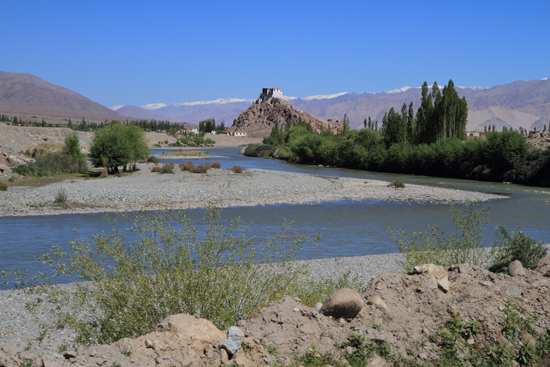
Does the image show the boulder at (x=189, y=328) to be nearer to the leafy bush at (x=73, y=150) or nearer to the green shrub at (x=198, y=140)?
the leafy bush at (x=73, y=150)

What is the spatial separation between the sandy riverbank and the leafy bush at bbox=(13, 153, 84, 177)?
759 centimetres

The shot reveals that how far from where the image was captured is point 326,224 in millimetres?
20328

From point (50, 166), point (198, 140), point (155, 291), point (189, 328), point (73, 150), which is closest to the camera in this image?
point (189, 328)

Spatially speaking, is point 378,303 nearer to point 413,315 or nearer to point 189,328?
point 413,315

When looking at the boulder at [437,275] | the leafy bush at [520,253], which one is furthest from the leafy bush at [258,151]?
the boulder at [437,275]

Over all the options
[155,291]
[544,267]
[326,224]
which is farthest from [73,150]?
[544,267]

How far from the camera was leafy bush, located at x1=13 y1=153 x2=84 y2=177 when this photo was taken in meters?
36.6

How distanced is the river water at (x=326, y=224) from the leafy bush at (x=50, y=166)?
18426 millimetres

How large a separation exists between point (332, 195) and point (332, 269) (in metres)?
18.7

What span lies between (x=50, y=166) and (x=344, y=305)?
129ft

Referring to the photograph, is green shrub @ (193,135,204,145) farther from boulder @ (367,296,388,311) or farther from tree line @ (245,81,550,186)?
boulder @ (367,296,388,311)

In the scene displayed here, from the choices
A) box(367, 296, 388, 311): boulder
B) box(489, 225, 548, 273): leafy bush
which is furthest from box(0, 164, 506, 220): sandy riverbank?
box(367, 296, 388, 311): boulder

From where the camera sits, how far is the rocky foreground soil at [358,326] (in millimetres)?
4828

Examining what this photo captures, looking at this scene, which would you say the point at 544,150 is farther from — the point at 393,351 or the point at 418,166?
the point at 393,351
